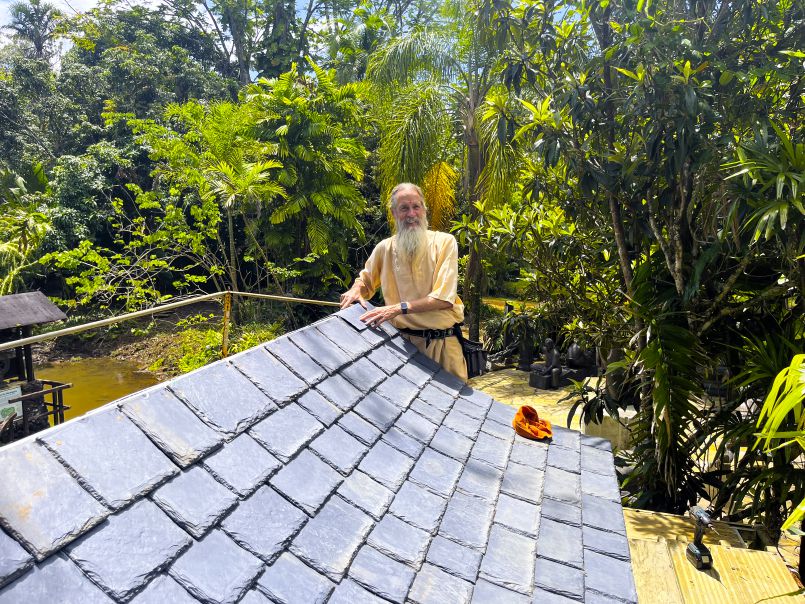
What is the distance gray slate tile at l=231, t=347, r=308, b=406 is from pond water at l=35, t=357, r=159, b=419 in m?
13.3

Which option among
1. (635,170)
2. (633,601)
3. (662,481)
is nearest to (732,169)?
(635,170)

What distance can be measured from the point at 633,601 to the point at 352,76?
19921mm

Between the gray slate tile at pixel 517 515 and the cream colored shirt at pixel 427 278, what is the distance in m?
1.27

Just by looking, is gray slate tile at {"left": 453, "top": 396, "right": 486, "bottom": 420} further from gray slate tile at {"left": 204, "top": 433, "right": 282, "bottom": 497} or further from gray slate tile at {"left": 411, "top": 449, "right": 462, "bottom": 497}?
gray slate tile at {"left": 204, "top": 433, "right": 282, "bottom": 497}

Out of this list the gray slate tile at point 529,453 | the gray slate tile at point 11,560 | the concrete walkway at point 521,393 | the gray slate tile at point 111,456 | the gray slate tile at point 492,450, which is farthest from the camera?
the concrete walkway at point 521,393

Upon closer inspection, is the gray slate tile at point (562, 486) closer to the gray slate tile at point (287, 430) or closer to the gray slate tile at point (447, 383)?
the gray slate tile at point (447, 383)

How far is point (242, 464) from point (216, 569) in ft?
1.11

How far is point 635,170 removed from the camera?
443 centimetres

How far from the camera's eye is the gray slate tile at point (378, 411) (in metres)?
2.11

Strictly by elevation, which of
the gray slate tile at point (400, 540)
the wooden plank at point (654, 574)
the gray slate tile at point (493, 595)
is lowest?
the wooden plank at point (654, 574)

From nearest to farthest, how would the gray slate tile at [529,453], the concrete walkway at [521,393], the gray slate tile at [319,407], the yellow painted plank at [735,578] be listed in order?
1. the gray slate tile at [319,407]
2. the gray slate tile at [529,453]
3. the yellow painted plank at [735,578]
4. the concrete walkway at [521,393]

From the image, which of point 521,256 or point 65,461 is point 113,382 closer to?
point 521,256

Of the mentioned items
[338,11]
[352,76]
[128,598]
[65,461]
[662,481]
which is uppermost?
[338,11]

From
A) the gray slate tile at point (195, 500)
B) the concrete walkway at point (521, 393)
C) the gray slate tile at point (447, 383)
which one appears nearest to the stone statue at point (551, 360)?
the concrete walkway at point (521, 393)
